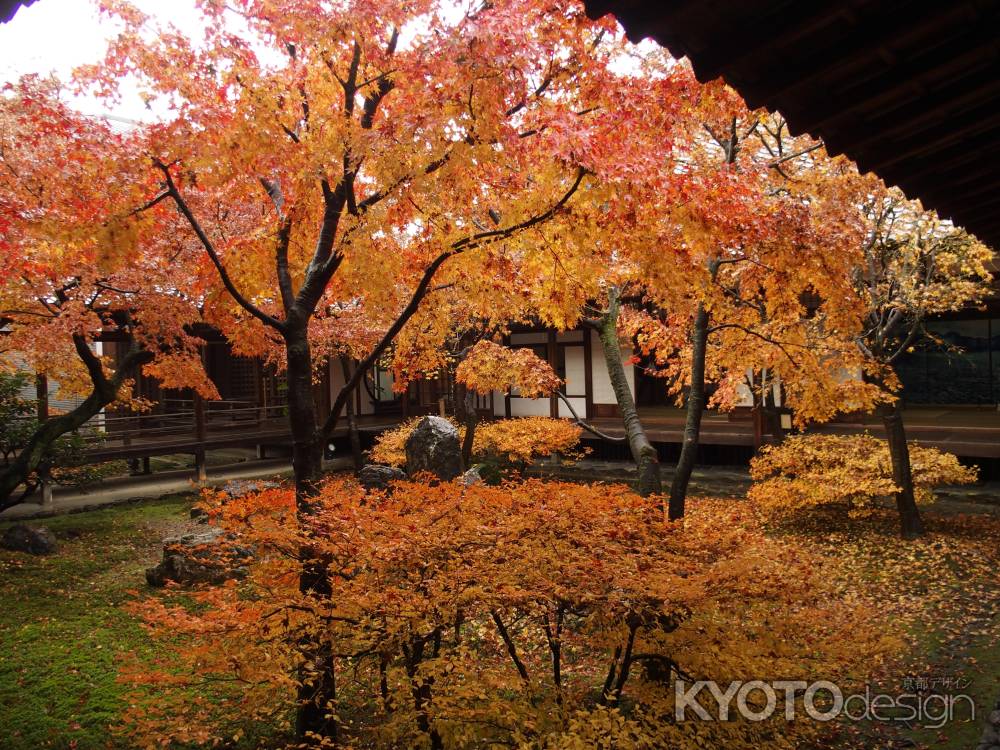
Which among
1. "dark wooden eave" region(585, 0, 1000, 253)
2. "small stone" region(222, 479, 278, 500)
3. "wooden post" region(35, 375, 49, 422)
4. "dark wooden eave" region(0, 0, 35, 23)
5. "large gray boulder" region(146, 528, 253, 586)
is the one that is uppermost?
"dark wooden eave" region(0, 0, 35, 23)

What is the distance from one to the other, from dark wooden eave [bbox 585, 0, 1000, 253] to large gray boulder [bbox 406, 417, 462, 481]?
37.1 ft

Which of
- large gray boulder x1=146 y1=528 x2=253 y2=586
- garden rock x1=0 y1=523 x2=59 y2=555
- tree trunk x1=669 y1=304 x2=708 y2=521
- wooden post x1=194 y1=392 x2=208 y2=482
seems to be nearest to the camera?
tree trunk x1=669 y1=304 x2=708 y2=521

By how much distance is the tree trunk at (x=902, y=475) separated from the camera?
10.4m

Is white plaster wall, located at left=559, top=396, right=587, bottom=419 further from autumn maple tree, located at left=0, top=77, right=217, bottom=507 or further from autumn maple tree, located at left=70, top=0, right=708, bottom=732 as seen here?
autumn maple tree, located at left=70, top=0, right=708, bottom=732

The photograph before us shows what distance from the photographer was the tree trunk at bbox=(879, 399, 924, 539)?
10.4m

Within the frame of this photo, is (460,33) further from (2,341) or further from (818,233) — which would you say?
(2,341)

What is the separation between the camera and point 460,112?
17.3ft

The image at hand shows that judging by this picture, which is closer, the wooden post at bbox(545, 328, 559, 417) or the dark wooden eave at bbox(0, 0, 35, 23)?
the dark wooden eave at bbox(0, 0, 35, 23)

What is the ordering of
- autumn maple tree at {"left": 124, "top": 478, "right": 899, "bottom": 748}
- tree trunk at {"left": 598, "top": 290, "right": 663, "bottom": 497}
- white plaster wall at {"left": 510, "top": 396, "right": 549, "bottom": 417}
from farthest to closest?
white plaster wall at {"left": 510, "top": 396, "right": 549, "bottom": 417}, tree trunk at {"left": 598, "top": 290, "right": 663, "bottom": 497}, autumn maple tree at {"left": 124, "top": 478, "right": 899, "bottom": 748}

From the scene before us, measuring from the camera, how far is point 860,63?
9.02 ft

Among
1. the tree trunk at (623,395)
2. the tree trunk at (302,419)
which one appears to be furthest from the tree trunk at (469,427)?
the tree trunk at (302,419)

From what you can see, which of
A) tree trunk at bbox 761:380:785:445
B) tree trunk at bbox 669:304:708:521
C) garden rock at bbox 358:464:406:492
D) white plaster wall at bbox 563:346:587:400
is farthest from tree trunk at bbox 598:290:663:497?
white plaster wall at bbox 563:346:587:400

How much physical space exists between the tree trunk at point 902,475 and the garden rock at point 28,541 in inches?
571

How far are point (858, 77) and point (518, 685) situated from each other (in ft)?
13.2
